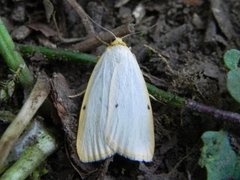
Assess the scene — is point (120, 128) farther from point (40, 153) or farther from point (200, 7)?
point (200, 7)

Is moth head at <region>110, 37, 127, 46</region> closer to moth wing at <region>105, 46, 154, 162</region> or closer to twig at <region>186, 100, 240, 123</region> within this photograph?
moth wing at <region>105, 46, 154, 162</region>

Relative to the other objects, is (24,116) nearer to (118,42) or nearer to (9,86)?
(9,86)

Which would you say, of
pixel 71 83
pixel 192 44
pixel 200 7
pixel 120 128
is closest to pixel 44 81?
pixel 71 83

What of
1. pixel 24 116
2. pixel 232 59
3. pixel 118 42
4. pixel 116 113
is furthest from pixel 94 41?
pixel 232 59

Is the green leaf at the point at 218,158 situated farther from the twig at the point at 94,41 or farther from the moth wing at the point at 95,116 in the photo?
the twig at the point at 94,41

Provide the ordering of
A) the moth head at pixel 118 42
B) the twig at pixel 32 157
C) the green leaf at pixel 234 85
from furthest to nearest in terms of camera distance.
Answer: the moth head at pixel 118 42
the green leaf at pixel 234 85
the twig at pixel 32 157

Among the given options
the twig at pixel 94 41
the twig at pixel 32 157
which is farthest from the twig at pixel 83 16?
the twig at pixel 32 157

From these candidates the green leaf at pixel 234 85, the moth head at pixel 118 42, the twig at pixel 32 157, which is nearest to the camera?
the twig at pixel 32 157

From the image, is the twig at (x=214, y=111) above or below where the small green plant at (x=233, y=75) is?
below

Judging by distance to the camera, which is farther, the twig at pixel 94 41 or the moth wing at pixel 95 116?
the twig at pixel 94 41
